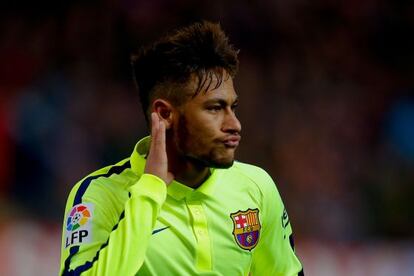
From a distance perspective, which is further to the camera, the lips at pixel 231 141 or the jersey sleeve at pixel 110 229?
the lips at pixel 231 141

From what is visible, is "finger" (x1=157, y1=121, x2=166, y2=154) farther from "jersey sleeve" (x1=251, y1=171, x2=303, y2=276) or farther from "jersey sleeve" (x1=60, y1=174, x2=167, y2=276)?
"jersey sleeve" (x1=251, y1=171, x2=303, y2=276)

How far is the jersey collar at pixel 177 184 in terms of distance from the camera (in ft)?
10.3

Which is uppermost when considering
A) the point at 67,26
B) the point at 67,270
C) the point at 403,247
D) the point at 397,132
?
the point at 67,26

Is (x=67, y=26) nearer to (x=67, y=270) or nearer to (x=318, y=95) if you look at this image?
(x=318, y=95)

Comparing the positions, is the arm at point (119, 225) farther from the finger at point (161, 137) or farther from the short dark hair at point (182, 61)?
the short dark hair at point (182, 61)

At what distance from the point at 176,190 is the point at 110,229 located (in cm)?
29

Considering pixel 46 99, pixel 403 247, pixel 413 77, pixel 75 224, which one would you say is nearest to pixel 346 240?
pixel 403 247

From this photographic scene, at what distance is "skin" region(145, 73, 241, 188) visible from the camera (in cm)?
299

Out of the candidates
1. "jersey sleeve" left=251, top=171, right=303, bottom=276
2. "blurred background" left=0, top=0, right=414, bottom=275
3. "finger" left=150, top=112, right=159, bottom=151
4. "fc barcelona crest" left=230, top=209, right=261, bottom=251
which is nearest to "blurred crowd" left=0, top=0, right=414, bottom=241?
"blurred background" left=0, top=0, right=414, bottom=275

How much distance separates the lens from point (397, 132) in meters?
6.79

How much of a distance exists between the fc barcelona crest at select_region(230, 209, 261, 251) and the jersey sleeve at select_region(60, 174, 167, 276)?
361 mm

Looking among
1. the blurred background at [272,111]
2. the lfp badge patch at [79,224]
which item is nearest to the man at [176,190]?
the lfp badge patch at [79,224]

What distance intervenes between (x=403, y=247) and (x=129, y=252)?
4120 mm

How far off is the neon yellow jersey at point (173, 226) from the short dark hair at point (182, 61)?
0.88ft
